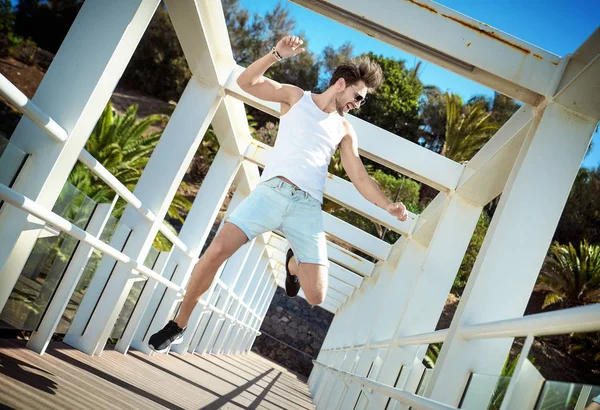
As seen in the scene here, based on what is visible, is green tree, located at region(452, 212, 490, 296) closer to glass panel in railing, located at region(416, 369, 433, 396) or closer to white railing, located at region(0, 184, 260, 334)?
glass panel in railing, located at region(416, 369, 433, 396)

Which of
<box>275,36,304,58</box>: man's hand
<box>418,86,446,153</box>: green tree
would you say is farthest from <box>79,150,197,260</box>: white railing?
<box>418,86,446,153</box>: green tree

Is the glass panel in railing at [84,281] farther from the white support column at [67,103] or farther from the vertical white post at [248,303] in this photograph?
the vertical white post at [248,303]

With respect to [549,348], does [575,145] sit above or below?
below

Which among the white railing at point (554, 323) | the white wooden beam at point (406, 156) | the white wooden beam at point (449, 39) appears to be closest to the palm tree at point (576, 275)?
the white wooden beam at point (406, 156)

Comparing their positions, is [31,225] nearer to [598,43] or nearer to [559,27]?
[598,43]

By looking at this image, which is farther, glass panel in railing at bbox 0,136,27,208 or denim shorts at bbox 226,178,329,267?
denim shorts at bbox 226,178,329,267

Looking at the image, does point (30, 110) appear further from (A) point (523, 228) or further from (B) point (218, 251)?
(A) point (523, 228)

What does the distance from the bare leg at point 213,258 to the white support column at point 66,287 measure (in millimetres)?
964

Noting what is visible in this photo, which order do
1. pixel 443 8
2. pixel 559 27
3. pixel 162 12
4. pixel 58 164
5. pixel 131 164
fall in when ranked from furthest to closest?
pixel 162 12 → pixel 559 27 → pixel 131 164 → pixel 443 8 → pixel 58 164

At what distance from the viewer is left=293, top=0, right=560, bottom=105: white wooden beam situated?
3.61 meters

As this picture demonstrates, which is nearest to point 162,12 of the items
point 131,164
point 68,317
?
point 131,164

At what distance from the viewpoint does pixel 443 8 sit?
3.73 m

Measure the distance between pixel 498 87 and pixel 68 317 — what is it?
10.5 feet

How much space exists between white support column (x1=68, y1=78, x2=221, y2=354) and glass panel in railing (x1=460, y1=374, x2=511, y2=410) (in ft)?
9.30
